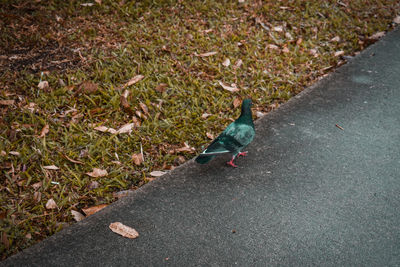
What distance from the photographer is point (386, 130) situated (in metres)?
3.54

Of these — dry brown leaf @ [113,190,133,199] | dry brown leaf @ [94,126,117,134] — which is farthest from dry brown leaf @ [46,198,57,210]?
dry brown leaf @ [94,126,117,134]

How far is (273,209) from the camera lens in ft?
8.83

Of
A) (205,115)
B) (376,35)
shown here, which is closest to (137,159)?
(205,115)

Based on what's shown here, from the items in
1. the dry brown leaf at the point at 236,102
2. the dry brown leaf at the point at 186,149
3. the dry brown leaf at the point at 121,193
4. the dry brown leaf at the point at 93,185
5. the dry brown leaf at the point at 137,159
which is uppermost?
the dry brown leaf at the point at 236,102

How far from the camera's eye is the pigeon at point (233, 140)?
A: 286 cm

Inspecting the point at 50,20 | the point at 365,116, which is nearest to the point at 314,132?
the point at 365,116

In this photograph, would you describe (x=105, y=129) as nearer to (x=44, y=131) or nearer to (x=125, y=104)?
(x=125, y=104)

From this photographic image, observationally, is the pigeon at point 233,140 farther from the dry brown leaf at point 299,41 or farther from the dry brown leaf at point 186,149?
the dry brown leaf at point 299,41

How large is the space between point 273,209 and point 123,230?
1120mm

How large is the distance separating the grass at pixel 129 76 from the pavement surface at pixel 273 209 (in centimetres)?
27

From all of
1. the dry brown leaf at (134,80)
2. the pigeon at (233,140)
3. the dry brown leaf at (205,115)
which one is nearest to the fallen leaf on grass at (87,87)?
the dry brown leaf at (134,80)

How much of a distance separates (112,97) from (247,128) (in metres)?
1.54

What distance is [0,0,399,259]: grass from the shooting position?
2.91 metres

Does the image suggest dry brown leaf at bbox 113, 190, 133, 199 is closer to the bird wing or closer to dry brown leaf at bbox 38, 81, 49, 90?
the bird wing
